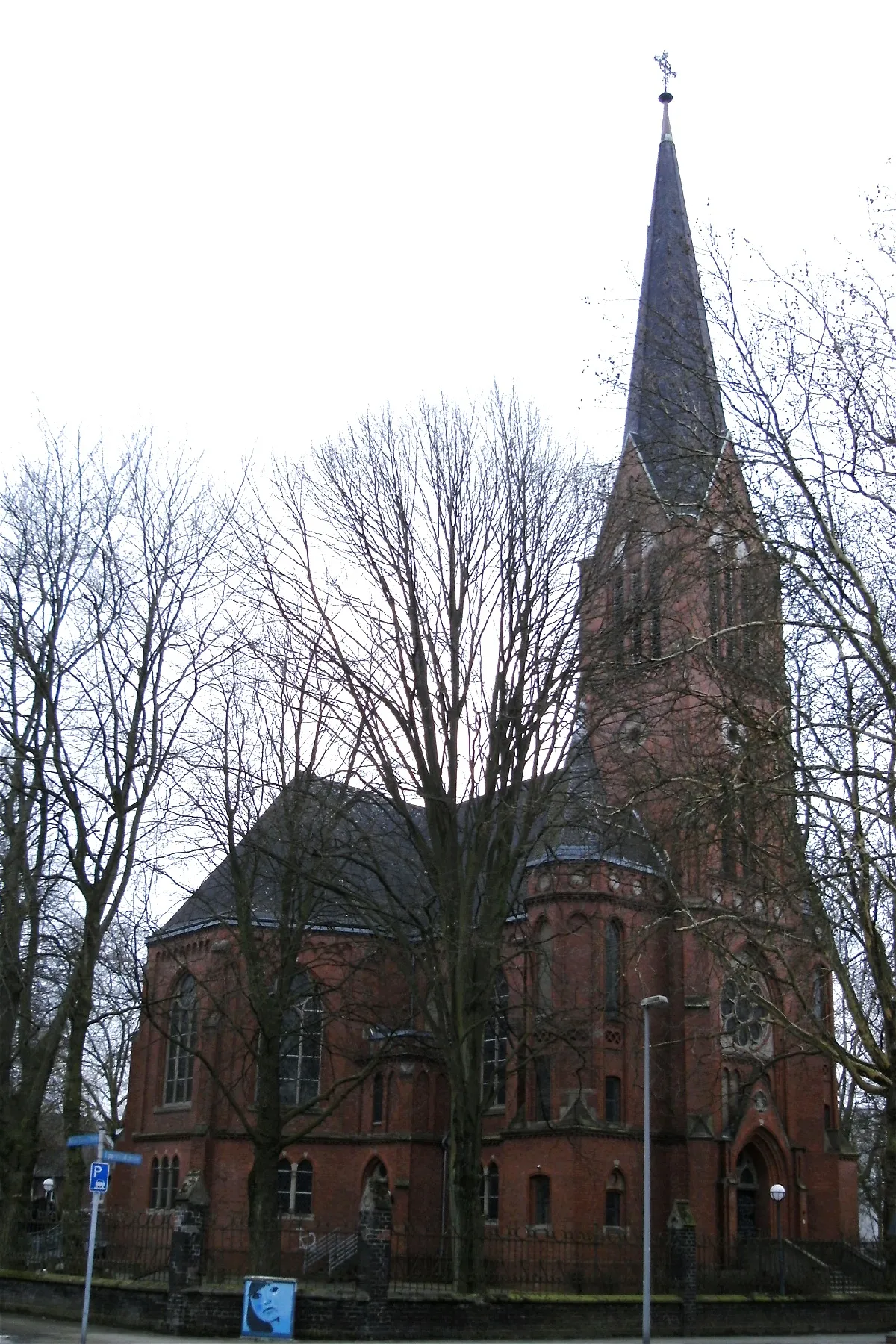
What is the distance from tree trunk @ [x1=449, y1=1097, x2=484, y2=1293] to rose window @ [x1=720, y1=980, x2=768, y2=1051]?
1587 cm

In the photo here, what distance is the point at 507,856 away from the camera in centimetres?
2408

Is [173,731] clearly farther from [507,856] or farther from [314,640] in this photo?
[507,856]

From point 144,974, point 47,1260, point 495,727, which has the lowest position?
point 47,1260

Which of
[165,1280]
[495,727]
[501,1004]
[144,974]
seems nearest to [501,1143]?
[501,1004]

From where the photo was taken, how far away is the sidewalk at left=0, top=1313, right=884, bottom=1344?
20172 mm

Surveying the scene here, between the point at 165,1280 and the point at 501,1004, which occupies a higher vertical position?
the point at 501,1004

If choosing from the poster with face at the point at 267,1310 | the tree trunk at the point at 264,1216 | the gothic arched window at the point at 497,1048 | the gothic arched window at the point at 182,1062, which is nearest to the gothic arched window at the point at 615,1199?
the gothic arched window at the point at 497,1048

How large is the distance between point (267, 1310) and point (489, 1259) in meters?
12.0

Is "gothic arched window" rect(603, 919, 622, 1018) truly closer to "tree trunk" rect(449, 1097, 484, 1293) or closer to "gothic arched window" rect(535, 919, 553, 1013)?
"gothic arched window" rect(535, 919, 553, 1013)

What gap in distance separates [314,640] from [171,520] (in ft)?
20.4

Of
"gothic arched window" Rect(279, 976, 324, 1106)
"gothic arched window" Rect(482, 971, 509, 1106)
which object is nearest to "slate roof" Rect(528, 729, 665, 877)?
"gothic arched window" Rect(482, 971, 509, 1106)

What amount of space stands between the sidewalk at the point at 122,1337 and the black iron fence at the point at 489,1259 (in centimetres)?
119

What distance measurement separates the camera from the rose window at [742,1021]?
122 feet

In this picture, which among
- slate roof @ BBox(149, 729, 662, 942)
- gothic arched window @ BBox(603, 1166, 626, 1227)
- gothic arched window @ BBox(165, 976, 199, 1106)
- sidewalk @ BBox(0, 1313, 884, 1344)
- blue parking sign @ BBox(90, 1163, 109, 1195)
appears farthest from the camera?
gothic arched window @ BBox(165, 976, 199, 1106)
